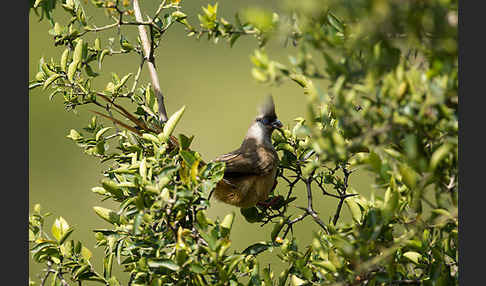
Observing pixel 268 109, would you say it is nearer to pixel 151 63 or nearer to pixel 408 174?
pixel 151 63

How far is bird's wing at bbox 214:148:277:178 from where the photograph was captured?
103 inches

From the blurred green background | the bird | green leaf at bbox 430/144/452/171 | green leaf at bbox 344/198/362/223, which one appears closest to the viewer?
green leaf at bbox 430/144/452/171

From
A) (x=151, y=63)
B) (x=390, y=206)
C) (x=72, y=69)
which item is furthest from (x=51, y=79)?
(x=390, y=206)

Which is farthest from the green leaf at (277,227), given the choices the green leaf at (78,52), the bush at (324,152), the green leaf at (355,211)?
the green leaf at (78,52)

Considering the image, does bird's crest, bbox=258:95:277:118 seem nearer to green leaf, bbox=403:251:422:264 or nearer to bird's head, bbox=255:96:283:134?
bird's head, bbox=255:96:283:134

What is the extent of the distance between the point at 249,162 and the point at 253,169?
0.06 metres

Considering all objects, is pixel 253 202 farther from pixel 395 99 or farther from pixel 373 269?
pixel 395 99

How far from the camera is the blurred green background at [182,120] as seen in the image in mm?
5633

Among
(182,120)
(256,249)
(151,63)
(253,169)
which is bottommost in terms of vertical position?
(256,249)

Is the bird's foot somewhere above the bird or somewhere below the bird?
below

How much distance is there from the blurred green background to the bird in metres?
1.73

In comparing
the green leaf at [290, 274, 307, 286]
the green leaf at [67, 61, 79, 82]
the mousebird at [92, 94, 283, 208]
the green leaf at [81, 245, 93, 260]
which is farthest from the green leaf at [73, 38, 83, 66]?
the green leaf at [290, 274, 307, 286]

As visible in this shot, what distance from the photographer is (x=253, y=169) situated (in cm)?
266

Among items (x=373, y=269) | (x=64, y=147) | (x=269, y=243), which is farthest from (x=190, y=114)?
(x=373, y=269)
